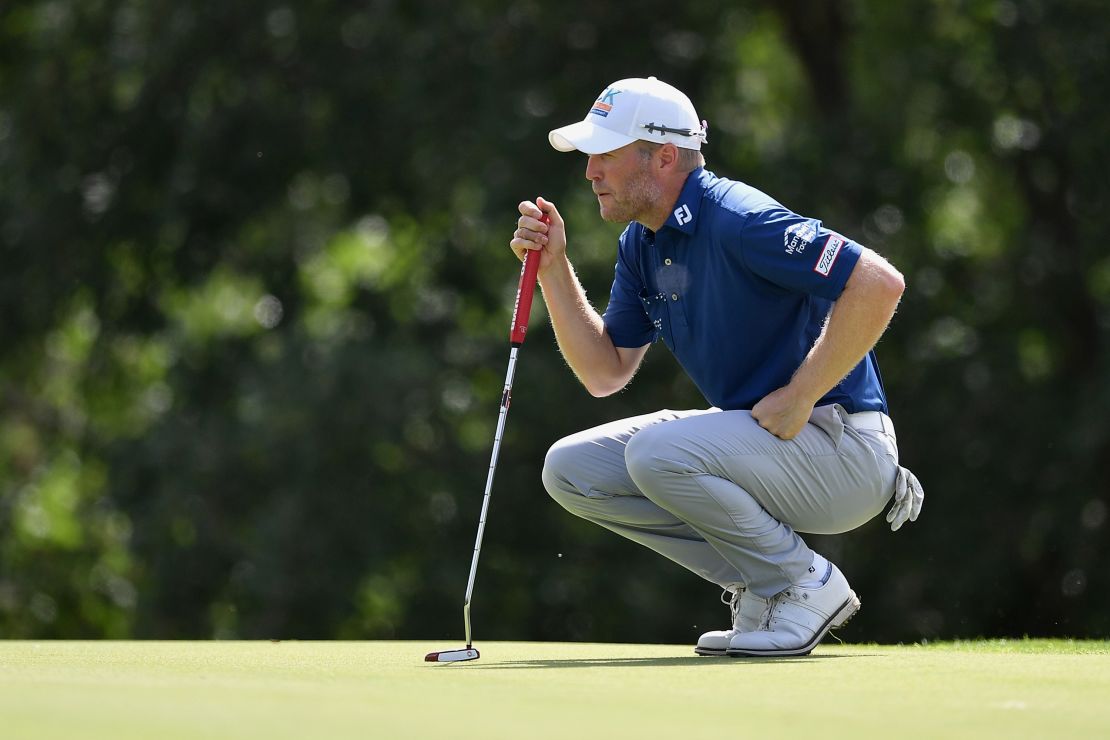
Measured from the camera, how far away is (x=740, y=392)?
4.43 metres

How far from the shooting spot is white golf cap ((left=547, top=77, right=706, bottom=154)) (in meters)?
4.43

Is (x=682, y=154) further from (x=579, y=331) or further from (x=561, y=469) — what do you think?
(x=561, y=469)

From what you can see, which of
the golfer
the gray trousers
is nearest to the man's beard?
the golfer

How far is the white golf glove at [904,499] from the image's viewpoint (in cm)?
446

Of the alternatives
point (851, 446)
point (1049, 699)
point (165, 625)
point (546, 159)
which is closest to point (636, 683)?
point (1049, 699)

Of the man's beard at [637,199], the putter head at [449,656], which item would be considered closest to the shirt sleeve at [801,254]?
the man's beard at [637,199]

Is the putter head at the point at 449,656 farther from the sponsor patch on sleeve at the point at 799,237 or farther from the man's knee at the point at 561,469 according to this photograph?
the sponsor patch on sleeve at the point at 799,237

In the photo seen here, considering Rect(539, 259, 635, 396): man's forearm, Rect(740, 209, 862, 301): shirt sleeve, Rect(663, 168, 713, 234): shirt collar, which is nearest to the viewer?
Rect(740, 209, 862, 301): shirt sleeve

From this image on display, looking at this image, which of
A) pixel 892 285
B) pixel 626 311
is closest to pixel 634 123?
pixel 626 311

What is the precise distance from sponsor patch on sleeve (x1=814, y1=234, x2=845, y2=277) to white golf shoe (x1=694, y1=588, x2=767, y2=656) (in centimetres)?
83

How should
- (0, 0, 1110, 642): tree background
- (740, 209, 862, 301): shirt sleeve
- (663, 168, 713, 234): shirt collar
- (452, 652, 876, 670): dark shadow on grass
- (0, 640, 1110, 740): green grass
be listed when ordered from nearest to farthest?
(0, 640, 1110, 740): green grass < (452, 652, 876, 670): dark shadow on grass < (740, 209, 862, 301): shirt sleeve < (663, 168, 713, 234): shirt collar < (0, 0, 1110, 642): tree background

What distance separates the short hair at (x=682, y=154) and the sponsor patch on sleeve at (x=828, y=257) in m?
0.50

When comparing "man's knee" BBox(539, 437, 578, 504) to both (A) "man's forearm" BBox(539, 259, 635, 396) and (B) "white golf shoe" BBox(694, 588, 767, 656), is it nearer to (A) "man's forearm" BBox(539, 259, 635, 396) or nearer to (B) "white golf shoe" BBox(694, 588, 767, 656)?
(A) "man's forearm" BBox(539, 259, 635, 396)

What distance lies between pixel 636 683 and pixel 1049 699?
773mm
